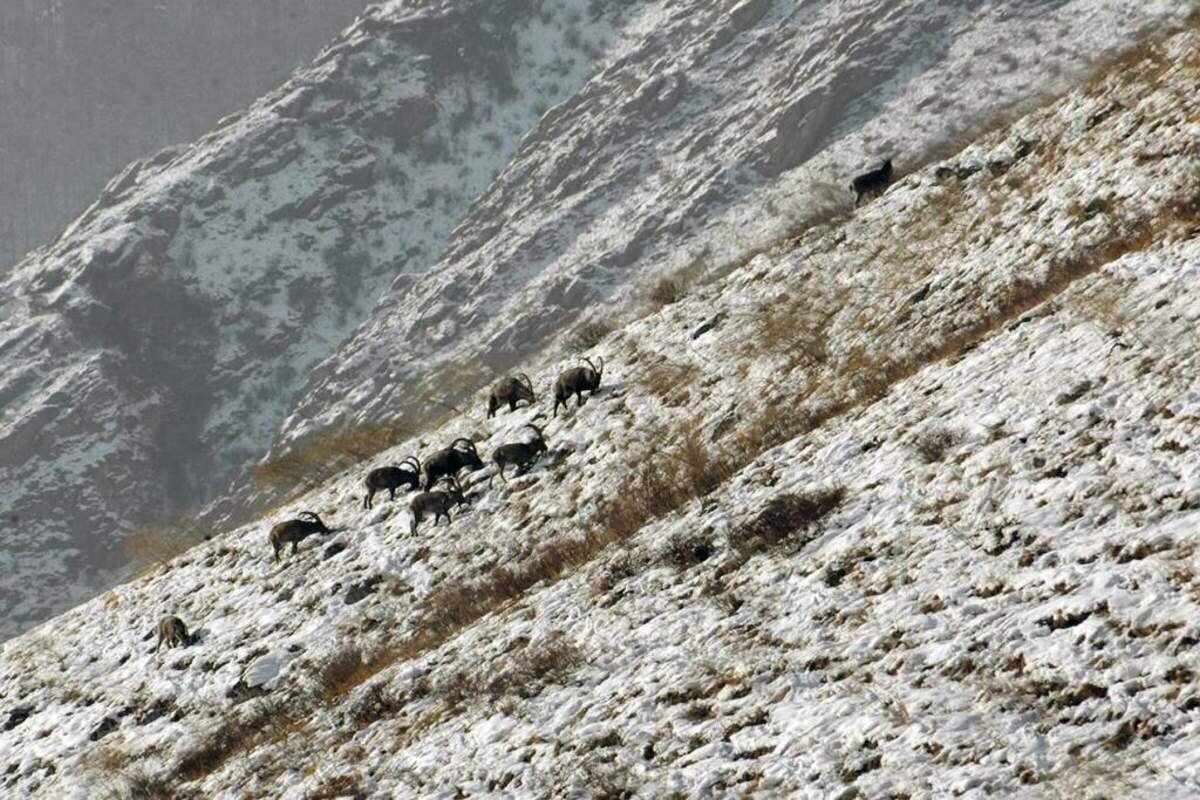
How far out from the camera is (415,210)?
139 m

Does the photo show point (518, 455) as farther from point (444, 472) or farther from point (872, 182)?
point (872, 182)

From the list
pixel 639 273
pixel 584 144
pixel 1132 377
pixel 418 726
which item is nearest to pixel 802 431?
pixel 1132 377

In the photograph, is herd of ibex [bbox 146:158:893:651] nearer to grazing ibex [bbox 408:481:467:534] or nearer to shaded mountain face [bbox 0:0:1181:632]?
grazing ibex [bbox 408:481:467:534]

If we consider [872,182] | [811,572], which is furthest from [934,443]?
[872,182]

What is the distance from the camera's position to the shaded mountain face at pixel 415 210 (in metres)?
93.2

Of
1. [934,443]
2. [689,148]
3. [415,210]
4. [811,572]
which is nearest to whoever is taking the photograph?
[811,572]

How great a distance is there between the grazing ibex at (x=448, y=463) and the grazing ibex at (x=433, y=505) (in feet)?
3.38

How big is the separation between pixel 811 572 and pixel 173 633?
12.0 m

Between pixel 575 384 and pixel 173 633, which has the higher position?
pixel 173 633

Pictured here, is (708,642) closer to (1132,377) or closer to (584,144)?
(1132,377)

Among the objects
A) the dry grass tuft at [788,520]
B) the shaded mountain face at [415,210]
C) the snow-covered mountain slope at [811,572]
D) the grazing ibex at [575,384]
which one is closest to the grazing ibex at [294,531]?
the snow-covered mountain slope at [811,572]

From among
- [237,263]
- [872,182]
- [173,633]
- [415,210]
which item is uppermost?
[237,263]

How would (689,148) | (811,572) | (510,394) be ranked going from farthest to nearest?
1. (689,148)
2. (510,394)
3. (811,572)

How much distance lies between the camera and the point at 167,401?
129 meters
